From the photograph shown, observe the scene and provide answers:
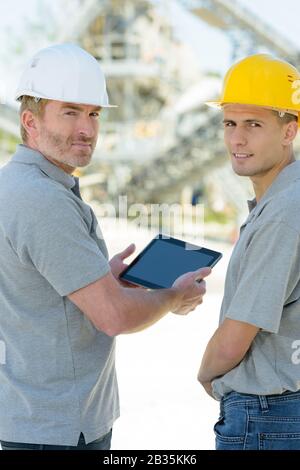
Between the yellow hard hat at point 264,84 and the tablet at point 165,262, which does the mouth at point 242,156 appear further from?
the tablet at point 165,262

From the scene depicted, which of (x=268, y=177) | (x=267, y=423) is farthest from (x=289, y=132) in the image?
(x=267, y=423)

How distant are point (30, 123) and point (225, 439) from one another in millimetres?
1392

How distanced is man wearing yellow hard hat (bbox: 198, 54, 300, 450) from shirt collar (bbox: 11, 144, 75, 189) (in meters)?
0.66

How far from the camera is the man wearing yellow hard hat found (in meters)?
2.66

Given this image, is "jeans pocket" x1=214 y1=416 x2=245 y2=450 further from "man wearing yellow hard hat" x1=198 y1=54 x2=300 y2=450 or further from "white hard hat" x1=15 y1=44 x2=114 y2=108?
"white hard hat" x1=15 y1=44 x2=114 y2=108

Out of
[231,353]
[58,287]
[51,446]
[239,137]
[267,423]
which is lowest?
Answer: [51,446]

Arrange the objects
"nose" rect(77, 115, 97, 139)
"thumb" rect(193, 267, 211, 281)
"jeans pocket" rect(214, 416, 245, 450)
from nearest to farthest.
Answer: "jeans pocket" rect(214, 416, 245, 450), "nose" rect(77, 115, 97, 139), "thumb" rect(193, 267, 211, 281)

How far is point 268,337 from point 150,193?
2514 cm

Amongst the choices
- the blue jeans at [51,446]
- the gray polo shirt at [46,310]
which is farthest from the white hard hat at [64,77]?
the blue jeans at [51,446]

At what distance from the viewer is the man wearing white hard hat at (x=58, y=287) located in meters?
2.67

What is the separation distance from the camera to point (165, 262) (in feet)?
10.6

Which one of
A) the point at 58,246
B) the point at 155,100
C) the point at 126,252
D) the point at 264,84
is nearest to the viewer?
the point at 58,246

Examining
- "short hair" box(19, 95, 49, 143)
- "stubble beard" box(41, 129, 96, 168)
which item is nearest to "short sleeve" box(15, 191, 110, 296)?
"stubble beard" box(41, 129, 96, 168)

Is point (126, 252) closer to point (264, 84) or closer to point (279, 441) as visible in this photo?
point (264, 84)
